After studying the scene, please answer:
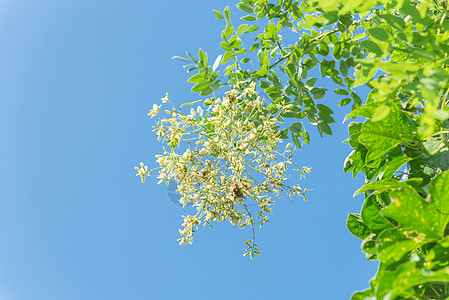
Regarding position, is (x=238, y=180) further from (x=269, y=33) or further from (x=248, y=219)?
(x=269, y=33)

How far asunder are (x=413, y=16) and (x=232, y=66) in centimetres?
98

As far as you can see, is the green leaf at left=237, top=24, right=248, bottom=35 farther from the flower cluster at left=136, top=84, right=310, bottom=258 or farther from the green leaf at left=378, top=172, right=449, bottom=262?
the green leaf at left=378, top=172, right=449, bottom=262

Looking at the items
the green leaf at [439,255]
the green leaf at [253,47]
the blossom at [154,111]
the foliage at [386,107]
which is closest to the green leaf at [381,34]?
the foliage at [386,107]

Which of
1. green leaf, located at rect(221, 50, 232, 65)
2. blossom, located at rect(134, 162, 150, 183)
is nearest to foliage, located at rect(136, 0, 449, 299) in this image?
green leaf, located at rect(221, 50, 232, 65)

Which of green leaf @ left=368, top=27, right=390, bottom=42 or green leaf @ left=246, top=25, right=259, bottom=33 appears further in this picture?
green leaf @ left=246, top=25, right=259, bottom=33

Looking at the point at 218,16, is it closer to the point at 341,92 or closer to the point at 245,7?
the point at 245,7

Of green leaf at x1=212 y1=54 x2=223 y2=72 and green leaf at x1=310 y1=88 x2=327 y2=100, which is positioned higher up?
green leaf at x1=212 y1=54 x2=223 y2=72

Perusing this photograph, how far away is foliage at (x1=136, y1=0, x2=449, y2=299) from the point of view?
0.64 metres

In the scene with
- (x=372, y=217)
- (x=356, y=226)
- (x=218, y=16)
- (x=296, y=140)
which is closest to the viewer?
(x=372, y=217)

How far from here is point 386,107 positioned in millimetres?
642

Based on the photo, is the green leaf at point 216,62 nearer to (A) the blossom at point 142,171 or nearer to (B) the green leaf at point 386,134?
(A) the blossom at point 142,171

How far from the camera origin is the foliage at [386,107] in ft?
2.09

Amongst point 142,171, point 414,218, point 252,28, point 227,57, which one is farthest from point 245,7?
point 414,218

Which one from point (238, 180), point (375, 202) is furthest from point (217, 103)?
point (375, 202)
